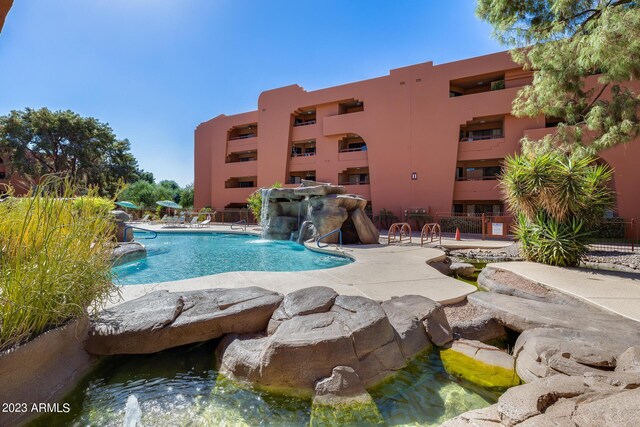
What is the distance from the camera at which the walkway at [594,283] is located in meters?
4.29

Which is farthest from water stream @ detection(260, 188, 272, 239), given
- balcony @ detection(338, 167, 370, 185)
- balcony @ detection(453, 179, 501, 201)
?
balcony @ detection(453, 179, 501, 201)

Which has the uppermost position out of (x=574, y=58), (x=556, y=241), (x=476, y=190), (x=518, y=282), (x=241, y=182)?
(x=574, y=58)

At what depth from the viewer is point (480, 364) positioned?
301cm

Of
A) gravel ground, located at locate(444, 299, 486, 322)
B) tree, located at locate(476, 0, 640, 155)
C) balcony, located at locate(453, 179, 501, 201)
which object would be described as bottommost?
gravel ground, located at locate(444, 299, 486, 322)

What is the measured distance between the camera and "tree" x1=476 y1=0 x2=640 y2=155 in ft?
28.3

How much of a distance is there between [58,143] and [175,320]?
33.8 meters

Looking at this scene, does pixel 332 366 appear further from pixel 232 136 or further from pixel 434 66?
pixel 232 136

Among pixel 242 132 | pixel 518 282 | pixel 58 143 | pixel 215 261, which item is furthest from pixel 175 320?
pixel 58 143

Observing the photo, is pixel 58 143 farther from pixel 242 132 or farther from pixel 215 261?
pixel 215 261

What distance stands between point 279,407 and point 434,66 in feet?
69.0

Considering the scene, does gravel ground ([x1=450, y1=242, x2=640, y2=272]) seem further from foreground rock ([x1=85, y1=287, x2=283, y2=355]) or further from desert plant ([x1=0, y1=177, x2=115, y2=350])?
desert plant ([x1=0, y1=177, x2=115, y2=350])

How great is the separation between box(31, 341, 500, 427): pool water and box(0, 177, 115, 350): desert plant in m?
0.66

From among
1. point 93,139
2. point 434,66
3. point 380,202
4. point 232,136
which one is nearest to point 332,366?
point 380,202

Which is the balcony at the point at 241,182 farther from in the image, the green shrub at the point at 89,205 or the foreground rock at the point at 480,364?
the foreground rock at the point at 480,364
